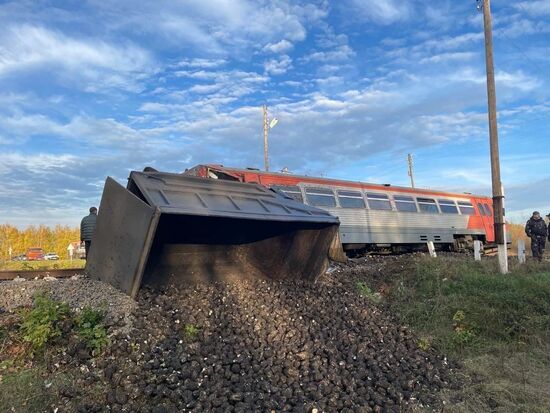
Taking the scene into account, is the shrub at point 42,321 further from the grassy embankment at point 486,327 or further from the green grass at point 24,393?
the grassy embankment at point 486,327

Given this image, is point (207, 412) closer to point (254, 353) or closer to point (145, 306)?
point (254, 353)

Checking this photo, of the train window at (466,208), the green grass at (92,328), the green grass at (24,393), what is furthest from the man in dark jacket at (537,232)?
the green grass at (24,393)

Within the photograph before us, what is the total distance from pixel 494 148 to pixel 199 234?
8.10 meters

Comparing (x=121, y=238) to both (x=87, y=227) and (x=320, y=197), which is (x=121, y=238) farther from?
(x=320, y=197)

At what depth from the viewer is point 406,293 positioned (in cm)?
764

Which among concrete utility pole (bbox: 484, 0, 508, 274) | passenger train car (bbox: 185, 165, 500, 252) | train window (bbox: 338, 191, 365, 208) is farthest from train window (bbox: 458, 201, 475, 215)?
concrete utility pole (bbox: 484, 0, 508, 274)

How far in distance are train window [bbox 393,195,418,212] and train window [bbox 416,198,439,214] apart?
0.44 metres

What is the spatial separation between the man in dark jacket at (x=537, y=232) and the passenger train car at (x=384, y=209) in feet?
14.9

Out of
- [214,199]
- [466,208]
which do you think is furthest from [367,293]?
[466,208]

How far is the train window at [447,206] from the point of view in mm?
20266

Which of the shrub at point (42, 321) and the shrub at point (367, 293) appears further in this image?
the shrub at point (367, 293)

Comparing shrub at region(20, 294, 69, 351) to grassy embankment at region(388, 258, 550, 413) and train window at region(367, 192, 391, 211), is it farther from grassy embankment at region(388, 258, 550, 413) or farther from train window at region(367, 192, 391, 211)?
train window at region(367, 192, 391, 211)

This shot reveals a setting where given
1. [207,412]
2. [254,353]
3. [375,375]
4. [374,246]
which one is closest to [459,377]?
[375,375]

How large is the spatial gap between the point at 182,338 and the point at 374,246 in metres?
12.8
